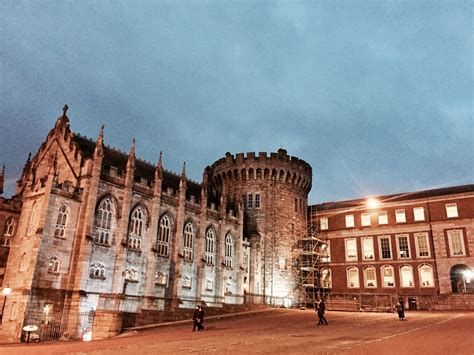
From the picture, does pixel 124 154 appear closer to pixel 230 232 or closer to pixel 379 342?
pixel 230 232

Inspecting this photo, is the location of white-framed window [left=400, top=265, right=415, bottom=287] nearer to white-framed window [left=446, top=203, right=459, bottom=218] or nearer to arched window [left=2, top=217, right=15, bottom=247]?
white-framed window [left=446, top=203, right=459, bottom=218]

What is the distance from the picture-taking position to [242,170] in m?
51.9

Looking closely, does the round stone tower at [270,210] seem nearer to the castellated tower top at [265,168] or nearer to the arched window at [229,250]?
the castellated tower top at [265,168]

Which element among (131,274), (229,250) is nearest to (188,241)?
(229,250)

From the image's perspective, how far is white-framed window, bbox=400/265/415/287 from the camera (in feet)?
161

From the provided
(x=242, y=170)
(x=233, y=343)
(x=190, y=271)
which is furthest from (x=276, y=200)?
(x=233, y=343)

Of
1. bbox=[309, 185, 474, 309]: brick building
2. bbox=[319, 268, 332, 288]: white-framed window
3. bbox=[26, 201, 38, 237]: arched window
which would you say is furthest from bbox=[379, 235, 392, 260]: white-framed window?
bbox=[26, 201, 38, 237]: arched window

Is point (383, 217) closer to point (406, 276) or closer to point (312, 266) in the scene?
point (406, 276)

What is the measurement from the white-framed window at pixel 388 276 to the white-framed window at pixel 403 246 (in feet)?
6.86

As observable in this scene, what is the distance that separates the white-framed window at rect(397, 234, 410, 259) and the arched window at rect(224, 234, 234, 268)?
2183 cm

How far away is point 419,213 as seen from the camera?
2000 inches

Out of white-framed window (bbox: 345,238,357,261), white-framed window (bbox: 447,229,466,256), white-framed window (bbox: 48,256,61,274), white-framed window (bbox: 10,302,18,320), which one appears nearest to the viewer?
white-framed window (bbox: 10,302,18,320)

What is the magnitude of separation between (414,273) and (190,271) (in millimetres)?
28184

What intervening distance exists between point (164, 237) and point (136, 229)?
3498 mm
